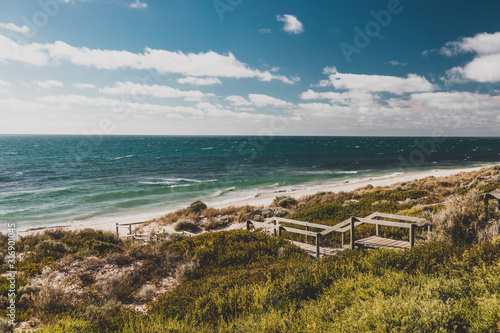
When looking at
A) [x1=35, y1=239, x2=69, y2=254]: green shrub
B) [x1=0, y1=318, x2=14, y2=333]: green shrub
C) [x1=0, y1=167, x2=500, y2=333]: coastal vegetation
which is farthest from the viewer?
[x1=35, y1=239, x2=69, y2=254]: green shrub

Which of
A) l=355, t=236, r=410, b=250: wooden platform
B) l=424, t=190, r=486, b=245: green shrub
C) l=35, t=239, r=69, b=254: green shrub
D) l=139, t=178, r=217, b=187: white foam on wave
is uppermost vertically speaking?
l=424, t=190, r=486, b=245: green shrub

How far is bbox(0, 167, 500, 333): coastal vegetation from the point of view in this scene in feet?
12.3

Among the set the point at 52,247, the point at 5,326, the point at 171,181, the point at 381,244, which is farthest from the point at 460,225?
the point at 171,181

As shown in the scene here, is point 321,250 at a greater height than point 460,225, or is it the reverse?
point 460,225

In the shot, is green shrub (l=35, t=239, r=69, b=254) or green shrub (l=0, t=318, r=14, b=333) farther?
green shrub (l=35, t=239, r=69, b=254)

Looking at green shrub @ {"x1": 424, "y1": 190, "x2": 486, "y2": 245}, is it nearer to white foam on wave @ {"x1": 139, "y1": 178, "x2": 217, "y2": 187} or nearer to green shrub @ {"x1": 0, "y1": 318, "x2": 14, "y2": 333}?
green shrub @ {"x1": 0, "y1": 318, "x2": 14, "y2": 333}

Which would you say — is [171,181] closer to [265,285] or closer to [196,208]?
[196,208]

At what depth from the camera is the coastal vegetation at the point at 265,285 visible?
12.3 feet

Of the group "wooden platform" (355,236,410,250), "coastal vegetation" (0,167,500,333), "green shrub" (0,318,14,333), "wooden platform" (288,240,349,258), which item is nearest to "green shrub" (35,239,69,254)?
"coastal vegetation" (0,167,500,333)

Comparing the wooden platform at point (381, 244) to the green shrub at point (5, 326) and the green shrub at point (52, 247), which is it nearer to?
the green shrub at point (5, 326)

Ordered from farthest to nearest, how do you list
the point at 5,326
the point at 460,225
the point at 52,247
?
the point at 52,247 → the point at 460,225 → the point at 5,326

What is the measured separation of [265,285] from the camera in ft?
19.0

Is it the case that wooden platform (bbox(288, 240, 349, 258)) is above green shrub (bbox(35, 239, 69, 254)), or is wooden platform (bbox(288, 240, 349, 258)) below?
above

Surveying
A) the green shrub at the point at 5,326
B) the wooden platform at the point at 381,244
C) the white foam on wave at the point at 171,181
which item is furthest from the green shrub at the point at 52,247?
the white foam on wave at the point at 171,181
